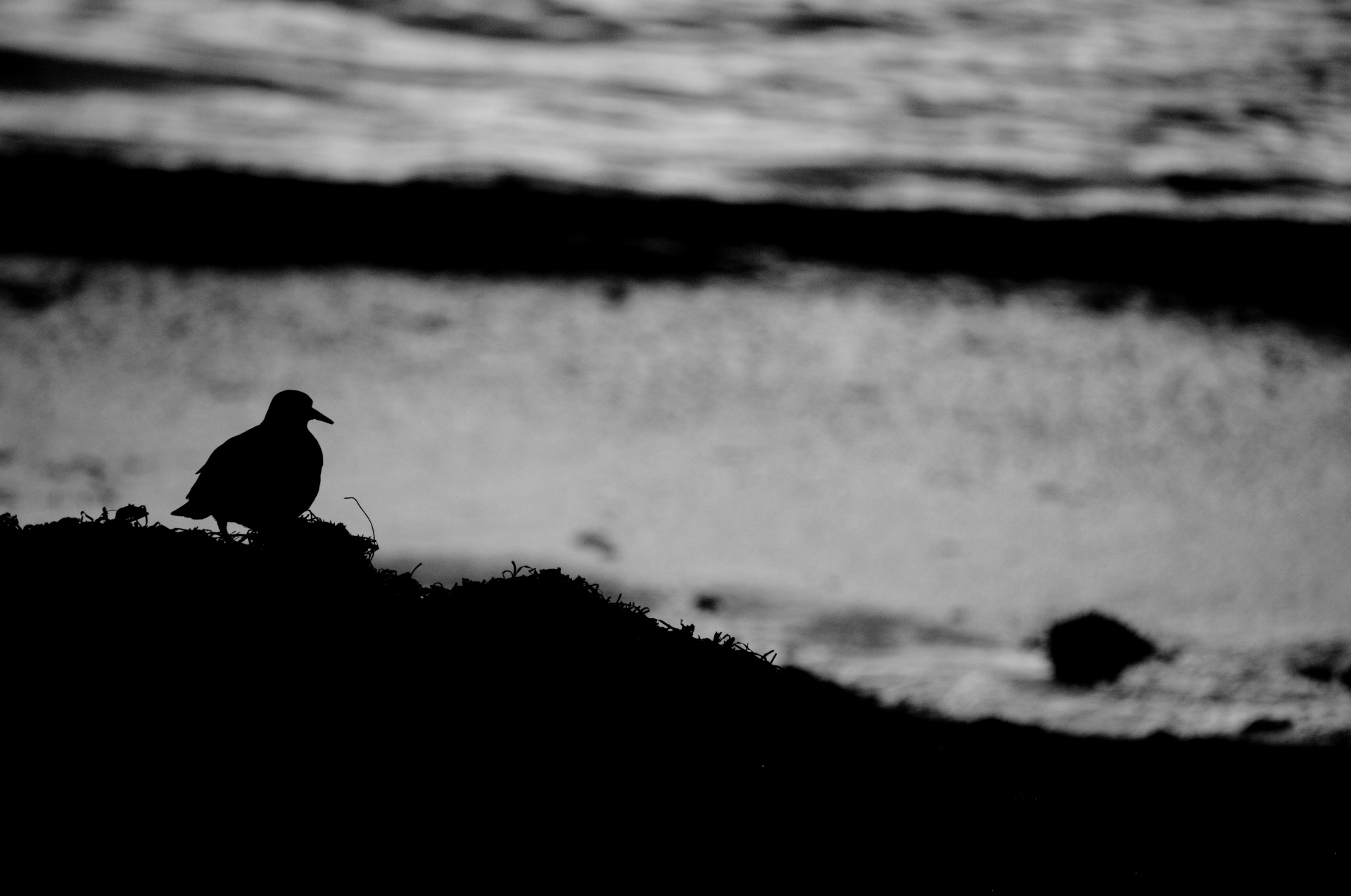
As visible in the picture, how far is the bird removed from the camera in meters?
2.79

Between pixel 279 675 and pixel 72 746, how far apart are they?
0.43 meters

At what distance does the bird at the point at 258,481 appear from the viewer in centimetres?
279

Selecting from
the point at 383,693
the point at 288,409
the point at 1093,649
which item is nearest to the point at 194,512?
the point at 288,409

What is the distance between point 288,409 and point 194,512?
410 mm

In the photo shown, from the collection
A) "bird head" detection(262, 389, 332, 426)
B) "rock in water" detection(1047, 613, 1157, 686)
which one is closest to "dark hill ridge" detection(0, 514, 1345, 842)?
"bird head" detection(262, 389, 332, 426)

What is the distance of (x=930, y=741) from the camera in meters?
3.28

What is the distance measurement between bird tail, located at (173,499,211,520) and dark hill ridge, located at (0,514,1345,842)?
15cm

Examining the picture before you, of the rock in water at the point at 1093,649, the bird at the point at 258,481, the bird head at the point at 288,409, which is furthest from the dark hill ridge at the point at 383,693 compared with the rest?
the rock in water at the point at 1093,649

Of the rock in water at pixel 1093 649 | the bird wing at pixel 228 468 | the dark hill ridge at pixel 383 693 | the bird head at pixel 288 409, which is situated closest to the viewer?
the dark hill ridge at pixel 383 693

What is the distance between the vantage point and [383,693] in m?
2.33

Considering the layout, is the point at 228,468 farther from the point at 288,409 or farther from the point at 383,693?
the point at 383,693

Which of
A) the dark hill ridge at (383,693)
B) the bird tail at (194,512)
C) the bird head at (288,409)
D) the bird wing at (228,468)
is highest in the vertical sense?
the bird head at (288,409)

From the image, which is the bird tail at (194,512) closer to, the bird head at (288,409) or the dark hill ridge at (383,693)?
the dark hill ridge at (383,693)

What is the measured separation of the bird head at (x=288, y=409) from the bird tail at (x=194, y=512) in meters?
0.32
